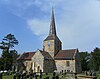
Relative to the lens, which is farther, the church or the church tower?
the church tower

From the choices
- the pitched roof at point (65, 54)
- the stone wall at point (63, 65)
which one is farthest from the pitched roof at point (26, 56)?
the stone wall at point (63, 65)

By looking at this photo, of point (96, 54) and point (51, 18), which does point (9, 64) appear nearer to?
point (51, 18)

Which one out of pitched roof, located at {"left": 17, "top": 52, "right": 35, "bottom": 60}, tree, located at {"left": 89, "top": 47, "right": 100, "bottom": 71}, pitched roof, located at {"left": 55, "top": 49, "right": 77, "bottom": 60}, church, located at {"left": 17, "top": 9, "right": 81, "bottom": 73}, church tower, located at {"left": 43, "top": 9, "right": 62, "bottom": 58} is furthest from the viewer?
tree, located at {"left": 89, "top": 47, "right": 100, "bottom": 71}

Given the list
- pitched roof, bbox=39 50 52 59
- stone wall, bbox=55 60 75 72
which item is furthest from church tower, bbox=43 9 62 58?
stone wall, bbox=55 60 75 72

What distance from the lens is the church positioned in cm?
6931

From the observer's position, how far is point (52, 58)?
73.2 meters

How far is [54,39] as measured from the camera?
244 feet

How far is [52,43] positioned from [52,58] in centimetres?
519

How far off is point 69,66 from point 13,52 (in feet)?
66.2

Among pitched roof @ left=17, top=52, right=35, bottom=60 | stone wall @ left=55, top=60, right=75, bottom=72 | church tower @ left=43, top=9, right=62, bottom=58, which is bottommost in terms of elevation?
stone wall @ left=55, top=60, right=75, bottom=72

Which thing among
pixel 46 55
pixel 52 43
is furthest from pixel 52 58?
pixel 52 43

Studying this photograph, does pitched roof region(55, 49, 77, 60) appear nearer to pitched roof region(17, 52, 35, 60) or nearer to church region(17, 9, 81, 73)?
church region(17, 9, 81, 73)

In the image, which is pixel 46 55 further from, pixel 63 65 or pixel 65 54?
pixel 63 65

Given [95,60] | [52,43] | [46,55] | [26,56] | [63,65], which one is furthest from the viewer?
[95,60]
